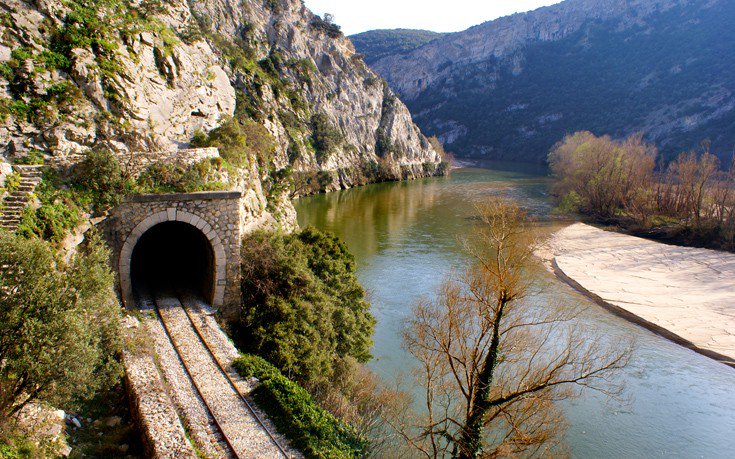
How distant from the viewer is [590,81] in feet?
491

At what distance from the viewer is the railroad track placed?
10.6 meters

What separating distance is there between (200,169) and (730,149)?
3948 inches

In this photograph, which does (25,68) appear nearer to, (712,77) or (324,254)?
(324,254)

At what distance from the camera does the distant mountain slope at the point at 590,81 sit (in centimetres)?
10525

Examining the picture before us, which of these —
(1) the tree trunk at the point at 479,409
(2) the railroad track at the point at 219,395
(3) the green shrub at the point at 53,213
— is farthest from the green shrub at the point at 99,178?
(1) the tree trunk at the point at 479,409

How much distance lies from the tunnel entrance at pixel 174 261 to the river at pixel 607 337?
328 inches

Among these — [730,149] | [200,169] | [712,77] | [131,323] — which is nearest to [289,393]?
[131,323]

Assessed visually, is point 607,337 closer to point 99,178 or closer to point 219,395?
point 219,395

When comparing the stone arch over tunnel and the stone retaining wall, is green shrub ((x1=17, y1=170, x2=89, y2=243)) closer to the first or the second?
the stone retaining wall

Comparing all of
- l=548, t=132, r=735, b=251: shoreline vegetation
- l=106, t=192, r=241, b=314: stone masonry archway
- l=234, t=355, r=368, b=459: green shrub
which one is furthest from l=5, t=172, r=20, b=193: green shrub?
l=548, t=132, r=735, b=251: shoreline vegetation

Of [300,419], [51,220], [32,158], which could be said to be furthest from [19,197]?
[300,419]

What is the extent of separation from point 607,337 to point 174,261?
22335 millimetres

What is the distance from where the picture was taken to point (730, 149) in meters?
83.4

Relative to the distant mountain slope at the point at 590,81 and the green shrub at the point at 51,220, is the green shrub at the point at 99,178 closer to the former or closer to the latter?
the green shrub at the point at 51,220
